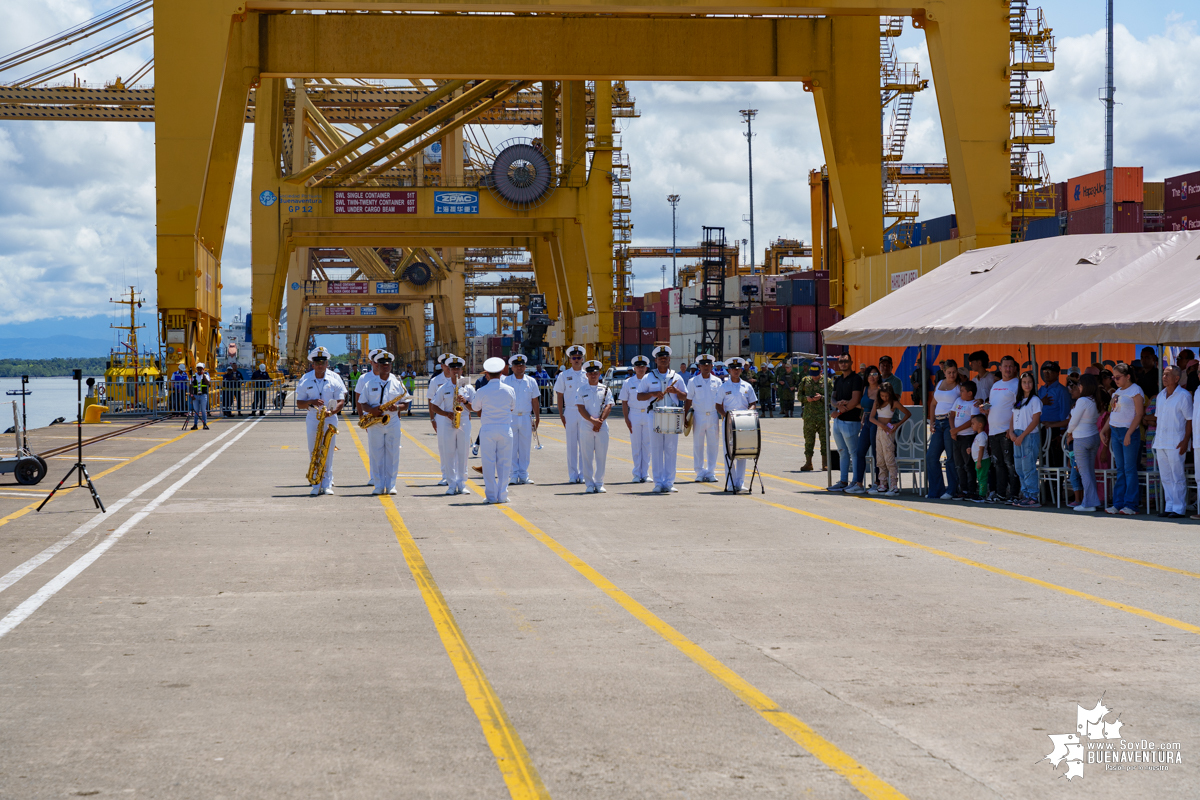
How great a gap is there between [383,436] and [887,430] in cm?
677

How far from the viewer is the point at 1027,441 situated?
14656 mm

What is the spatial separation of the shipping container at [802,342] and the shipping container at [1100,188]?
47.2 feet

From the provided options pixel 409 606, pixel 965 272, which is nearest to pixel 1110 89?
pixel 965 272

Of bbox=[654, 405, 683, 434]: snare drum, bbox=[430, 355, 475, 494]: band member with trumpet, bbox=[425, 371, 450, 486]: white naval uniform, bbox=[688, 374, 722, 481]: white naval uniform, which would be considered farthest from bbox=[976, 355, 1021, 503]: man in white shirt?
bbox=[425, 371, 450, 486]: white naval uniform

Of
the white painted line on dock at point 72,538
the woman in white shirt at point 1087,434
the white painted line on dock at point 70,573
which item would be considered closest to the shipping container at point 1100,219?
the woman in white shirt at point 1087,434

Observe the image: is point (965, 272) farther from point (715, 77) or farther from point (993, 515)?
point (715, 77)

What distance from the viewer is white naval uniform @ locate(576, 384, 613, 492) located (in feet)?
53.3

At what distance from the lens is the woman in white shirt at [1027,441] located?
14.4m

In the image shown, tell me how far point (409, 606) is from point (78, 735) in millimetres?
3127

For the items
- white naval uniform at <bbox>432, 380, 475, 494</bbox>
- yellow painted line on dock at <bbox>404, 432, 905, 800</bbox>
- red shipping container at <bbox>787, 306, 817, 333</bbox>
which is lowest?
yellow painted line on dock at <bbox>404, 432, 905, 800</bbox>

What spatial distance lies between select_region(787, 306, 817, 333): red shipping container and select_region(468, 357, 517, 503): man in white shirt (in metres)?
46.4

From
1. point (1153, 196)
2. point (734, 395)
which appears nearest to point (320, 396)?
point (734, 395)

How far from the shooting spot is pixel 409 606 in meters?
8.21

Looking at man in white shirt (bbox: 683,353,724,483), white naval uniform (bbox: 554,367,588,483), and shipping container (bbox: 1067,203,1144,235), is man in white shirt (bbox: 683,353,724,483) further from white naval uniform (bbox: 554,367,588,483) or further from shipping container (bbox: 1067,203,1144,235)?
shipping container (bbox: 1067,203,1144,235)
